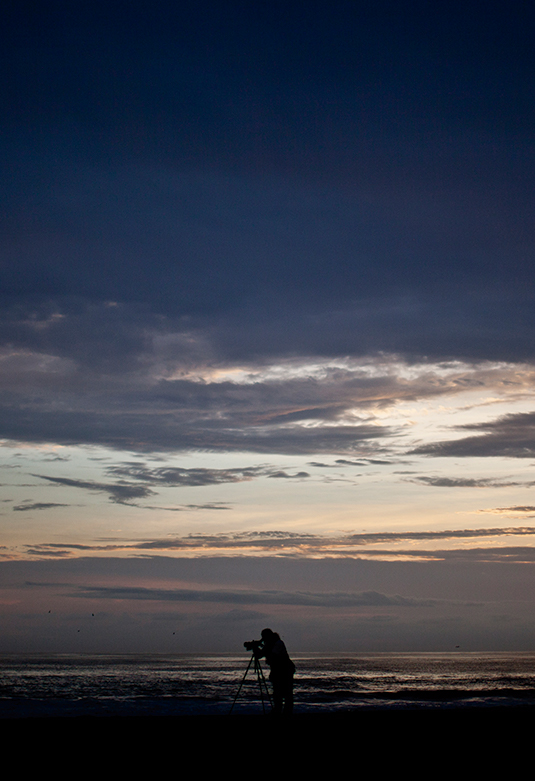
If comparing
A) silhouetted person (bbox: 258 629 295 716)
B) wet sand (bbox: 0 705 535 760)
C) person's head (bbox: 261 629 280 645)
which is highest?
person's head (bbox: 261 629 280 645)

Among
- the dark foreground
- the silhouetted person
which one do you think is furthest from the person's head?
the dark foreground

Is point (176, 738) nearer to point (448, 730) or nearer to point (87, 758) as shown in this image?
point (87, 758)

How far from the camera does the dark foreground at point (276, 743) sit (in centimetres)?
995

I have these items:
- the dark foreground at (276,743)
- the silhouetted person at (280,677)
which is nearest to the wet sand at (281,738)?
the dark foreground at (276,743)

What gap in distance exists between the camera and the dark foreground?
9945 mm

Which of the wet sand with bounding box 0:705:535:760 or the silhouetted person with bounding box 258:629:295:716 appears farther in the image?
the silhouetted person with bounding box 258:629:295:716

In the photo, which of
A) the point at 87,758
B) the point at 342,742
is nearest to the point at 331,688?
the point at 342,742

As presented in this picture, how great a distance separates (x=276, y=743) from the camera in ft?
38.0

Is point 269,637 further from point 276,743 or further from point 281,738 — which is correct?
point 276,743

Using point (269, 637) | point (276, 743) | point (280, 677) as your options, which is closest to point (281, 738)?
point (276, 743)

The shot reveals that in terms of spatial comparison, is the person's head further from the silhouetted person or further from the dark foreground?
the dark foreground

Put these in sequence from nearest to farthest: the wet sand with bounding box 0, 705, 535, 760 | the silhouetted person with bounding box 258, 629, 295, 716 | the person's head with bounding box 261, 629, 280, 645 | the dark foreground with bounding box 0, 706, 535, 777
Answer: the dark foreground with bounding box 0, 706, 535, 777, the wet sand with bounding box 0, 705, 535, 760, the silhouetted person with bounding box 258, 629, 295, 716, the person's head with bounding box 261, 629, 280, 645

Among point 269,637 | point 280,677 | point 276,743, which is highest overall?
point 269,637

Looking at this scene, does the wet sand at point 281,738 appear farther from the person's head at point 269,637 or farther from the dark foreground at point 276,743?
the person's head at point 269,637
